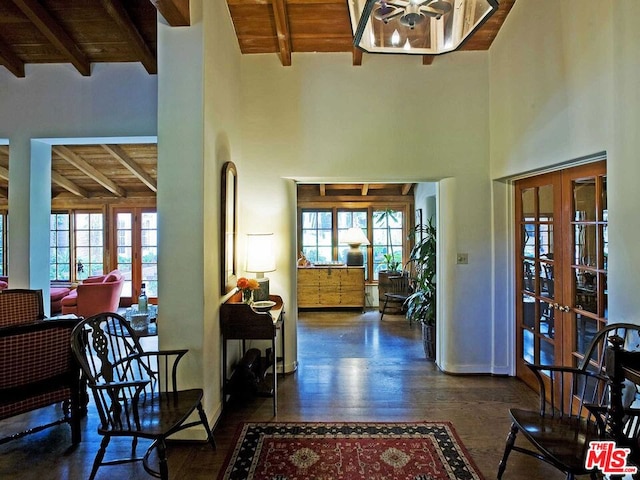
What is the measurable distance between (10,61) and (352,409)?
4930 millimetres

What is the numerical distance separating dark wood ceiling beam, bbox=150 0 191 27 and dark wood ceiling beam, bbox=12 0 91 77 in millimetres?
1640

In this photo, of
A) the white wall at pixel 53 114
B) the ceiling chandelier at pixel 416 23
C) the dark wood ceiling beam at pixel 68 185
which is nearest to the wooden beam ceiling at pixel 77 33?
the white wall at pixel 53 114

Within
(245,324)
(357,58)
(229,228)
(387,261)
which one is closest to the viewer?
(245,324)

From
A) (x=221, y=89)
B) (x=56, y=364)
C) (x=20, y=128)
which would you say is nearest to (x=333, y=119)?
(x=221, y=89)

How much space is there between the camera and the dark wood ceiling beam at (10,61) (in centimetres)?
374

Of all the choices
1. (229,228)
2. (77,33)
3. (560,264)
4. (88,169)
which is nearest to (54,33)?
(77,33)

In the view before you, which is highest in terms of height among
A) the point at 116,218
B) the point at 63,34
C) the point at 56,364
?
the point at 63,34

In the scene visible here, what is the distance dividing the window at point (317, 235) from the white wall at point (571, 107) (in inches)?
152

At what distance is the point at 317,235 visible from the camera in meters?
7.25

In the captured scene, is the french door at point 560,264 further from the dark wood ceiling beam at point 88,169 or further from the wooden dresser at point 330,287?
the dark wood ceiling beam at point 88,169

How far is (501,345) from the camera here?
375cm

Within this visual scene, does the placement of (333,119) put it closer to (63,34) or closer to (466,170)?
(466,170)

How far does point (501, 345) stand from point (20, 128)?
5726 mm

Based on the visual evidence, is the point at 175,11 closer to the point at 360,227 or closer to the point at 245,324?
the point at 245,324
